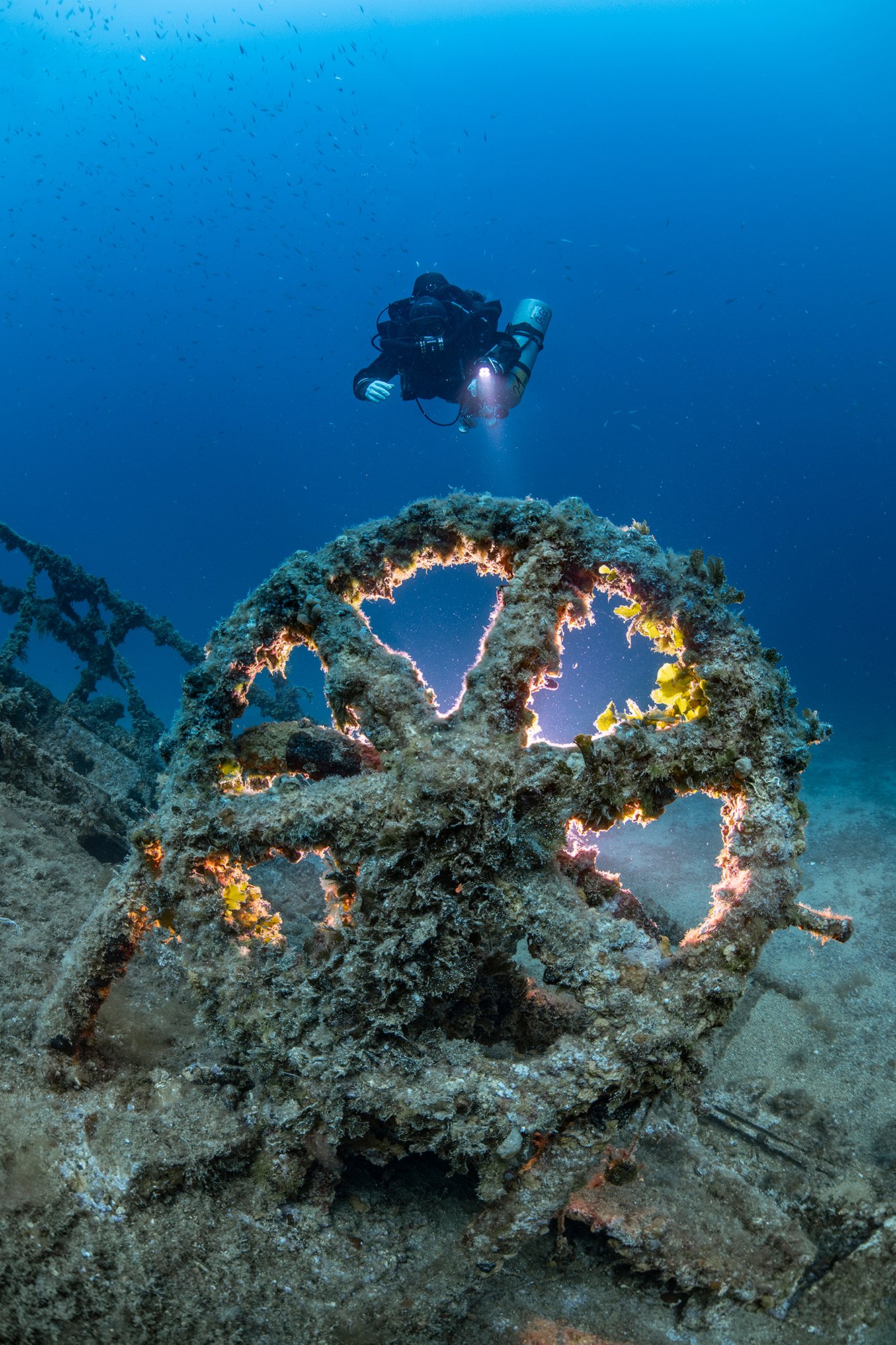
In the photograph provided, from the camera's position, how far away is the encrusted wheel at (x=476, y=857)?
257 cm

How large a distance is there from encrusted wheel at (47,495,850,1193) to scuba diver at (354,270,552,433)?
358 inches

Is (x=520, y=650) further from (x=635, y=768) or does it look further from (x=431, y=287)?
(x=431, y=287)

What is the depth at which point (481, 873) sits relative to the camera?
9.09 ft

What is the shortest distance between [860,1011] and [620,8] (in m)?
107

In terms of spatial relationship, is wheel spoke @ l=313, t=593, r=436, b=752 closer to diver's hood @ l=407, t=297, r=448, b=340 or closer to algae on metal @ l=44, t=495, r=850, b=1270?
algae on metal @ l=44, t=495, r=850, b=1270

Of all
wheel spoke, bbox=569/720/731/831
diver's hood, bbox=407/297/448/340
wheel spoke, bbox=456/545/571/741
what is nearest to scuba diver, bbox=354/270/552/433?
diver's hood, bbox=407/297/448/340

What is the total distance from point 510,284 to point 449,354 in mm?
84635

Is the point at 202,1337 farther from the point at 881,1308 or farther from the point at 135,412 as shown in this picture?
the point at 135,412

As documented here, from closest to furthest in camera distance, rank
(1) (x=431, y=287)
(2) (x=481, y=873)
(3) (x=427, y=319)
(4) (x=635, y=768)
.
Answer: (2) (x=481, y=873) < (4) (x=635, y=768) < (3) (x=427, y=319) < (1) (x=431, y=287)

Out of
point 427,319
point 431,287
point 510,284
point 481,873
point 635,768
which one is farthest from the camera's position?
point 510,284

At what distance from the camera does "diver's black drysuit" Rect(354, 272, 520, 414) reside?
1129 centimetres

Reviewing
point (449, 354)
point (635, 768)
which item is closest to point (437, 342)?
point (449, 354)

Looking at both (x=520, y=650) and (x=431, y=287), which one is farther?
(x=431, y=287)

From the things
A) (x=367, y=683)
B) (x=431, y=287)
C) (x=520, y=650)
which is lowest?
(x=367, y=683)
